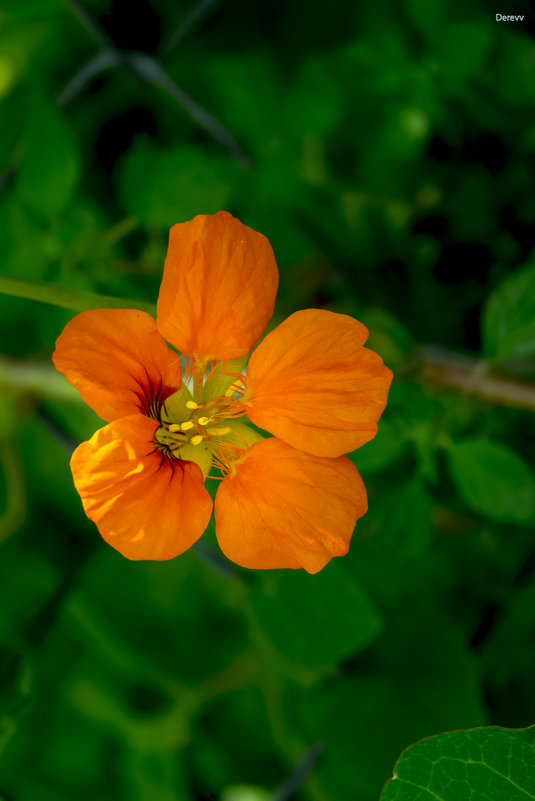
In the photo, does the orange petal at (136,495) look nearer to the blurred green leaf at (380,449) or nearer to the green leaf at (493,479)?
the blurred green leaf at (380,449)

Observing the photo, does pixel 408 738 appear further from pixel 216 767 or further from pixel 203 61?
pixel 203 61

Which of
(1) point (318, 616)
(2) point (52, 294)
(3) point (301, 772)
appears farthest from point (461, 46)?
(3) point (301, 772)

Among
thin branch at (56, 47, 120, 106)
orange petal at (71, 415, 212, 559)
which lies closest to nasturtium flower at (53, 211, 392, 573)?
orange petal at (71, 415, 212, 559)

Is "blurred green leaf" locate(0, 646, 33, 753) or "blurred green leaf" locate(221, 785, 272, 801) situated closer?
"blurred green leaf" locate(0, 646, 33, 753)

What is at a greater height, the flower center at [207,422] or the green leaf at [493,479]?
the flower center at [207,422]

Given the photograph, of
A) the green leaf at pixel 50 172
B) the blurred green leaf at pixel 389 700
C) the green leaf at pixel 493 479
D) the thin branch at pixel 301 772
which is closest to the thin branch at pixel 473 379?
the green leaf at pixel 493 479

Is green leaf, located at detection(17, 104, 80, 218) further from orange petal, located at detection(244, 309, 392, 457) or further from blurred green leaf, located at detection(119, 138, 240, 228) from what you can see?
orange petal, located at detection(244, 309, 392, 457)

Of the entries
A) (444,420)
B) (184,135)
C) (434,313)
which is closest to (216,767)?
(444,420)
